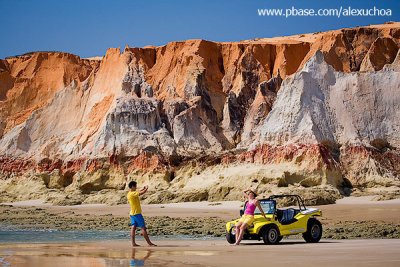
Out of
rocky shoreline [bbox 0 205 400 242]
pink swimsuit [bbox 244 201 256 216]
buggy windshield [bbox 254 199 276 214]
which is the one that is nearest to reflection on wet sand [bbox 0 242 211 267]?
pink swimsuit [bbox 244 201 256 216]

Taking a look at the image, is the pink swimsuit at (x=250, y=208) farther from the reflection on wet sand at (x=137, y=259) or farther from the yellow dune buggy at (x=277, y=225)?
the reflection on wet sand at (x=137, y=259)

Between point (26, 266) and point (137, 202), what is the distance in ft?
18.7

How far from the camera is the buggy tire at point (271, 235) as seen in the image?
15.9m

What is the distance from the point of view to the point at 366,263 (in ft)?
33.5

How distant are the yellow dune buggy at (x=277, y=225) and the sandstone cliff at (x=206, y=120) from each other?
1952 centimetres

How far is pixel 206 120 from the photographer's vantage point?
65375 millimetres

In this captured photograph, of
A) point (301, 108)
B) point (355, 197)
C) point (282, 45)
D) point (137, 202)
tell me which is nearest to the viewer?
point (137, 202)

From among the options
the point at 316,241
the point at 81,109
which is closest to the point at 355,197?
the point at 316,241

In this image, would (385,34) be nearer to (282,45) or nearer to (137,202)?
(282,45)

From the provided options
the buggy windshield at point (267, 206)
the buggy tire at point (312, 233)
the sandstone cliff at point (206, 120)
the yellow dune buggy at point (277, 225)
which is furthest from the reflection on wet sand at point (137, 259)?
the sandstone cliff at point (206, 120)

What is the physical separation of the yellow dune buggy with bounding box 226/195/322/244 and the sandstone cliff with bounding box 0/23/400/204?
768 inches

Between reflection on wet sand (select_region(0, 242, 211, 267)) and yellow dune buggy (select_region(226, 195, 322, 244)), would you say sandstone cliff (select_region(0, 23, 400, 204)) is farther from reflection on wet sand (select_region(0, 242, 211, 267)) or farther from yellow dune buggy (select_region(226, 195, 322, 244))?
reflection on wet sand (select_region(0, 242, 211, 267))

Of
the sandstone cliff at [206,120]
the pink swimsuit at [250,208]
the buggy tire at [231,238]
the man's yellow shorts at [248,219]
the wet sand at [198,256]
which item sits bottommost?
the wet sand at [198,256]

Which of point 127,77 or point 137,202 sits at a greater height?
point 127,77
